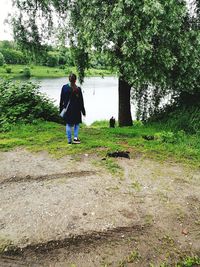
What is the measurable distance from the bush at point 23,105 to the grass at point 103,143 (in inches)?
30.7

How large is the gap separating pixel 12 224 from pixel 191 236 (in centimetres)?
321

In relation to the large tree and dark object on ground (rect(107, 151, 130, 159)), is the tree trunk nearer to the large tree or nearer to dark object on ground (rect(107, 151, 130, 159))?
the large tree

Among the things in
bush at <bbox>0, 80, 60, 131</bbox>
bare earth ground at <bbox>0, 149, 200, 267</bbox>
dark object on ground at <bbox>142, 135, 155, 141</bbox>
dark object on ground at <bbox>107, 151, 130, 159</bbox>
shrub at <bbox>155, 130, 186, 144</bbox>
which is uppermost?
bush at <bbox>0, 80, 60, 131</bbox>

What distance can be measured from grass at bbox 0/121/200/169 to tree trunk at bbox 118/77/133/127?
3.25 metres

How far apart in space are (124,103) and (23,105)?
4.95 m

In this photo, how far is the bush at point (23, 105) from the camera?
1422 centimetres

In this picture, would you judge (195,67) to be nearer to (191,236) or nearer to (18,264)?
(191,236)

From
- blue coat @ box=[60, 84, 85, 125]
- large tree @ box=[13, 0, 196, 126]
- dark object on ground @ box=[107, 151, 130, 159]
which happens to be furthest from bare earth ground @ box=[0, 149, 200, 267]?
large tree @ box=[13, 0, 196, 126]

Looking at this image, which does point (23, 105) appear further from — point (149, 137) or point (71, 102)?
point (149, 137)

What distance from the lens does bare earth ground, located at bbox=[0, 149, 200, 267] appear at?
5530mm

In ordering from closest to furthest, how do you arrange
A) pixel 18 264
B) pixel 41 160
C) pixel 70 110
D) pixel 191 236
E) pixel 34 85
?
pixel 18 264
pixel 191 236
pixel 41 160
pixel 70 110
pixel 34 85

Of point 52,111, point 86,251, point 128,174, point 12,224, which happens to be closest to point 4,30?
point 52,111

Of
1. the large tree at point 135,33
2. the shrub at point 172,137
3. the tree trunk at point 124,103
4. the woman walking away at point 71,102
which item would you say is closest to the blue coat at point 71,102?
the woman walking away at point 71,102

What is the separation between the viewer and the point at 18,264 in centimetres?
526
